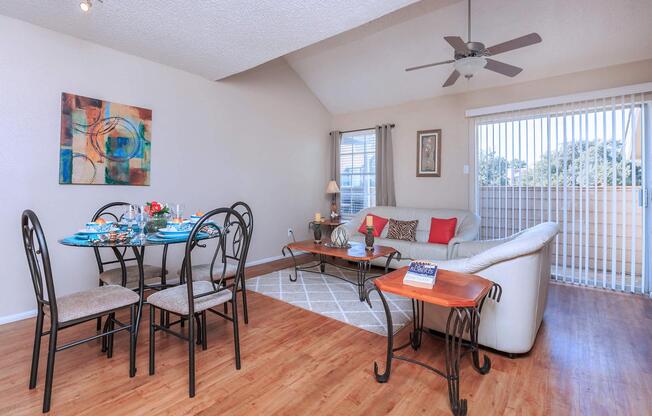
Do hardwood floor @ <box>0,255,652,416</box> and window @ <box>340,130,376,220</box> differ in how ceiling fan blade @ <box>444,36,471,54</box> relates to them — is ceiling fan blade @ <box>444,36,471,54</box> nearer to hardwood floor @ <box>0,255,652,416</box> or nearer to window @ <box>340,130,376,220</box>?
hardwood floor @ <box>0,255,652,416</box>

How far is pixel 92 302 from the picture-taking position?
1.84 m

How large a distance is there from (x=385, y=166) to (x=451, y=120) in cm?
125

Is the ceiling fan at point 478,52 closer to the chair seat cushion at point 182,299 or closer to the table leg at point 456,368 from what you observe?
the table leg at point 456,368

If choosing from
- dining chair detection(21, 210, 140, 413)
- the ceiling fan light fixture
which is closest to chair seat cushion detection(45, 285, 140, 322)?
dining chair detection(21, 210, 140, 413)

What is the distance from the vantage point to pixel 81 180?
10.4ft

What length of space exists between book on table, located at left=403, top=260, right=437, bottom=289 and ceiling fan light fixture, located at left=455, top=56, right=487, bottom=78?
6.52 ft

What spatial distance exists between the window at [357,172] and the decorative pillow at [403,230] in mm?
1071

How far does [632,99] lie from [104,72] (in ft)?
18.7

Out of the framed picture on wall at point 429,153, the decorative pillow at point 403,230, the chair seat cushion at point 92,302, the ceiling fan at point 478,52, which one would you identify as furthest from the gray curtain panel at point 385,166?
the chair seat cushion at point 92,302

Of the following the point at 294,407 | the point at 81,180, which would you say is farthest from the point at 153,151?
the point at 294,407

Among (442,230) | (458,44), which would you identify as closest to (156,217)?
(458,44)

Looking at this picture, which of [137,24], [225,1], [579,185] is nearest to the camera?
[225,1]

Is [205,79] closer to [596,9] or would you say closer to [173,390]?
[173,390]

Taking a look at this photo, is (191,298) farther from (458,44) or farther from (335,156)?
(335,156)
